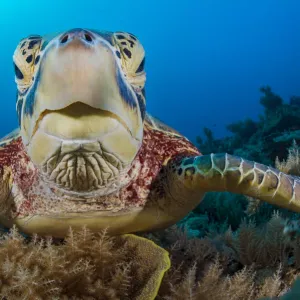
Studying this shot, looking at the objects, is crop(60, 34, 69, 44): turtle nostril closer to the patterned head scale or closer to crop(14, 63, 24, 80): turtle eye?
the patterned head scale

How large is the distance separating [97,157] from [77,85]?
47cm

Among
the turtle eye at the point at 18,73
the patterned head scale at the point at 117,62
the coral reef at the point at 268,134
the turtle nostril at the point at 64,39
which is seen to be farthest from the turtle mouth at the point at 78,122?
the coral reef at the point at 268,134

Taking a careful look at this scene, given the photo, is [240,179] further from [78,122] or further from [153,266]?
[78,122]

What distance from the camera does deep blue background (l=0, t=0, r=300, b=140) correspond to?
96.5m

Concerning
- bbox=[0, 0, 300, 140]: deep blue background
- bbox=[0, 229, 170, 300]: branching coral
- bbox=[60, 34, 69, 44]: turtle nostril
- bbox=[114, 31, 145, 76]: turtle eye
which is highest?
bbox=[0, 0, 300, 140]: deep blue background

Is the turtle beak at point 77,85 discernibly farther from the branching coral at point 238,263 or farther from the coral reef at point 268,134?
the coral reef at point 268,134

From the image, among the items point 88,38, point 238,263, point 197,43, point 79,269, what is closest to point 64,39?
point 88,38

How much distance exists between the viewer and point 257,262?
237 centimetres

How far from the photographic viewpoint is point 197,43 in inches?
4407

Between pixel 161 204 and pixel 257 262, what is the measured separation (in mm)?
750

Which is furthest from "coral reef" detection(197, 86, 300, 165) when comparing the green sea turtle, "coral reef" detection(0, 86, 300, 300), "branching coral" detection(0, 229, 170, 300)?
"branching coral" detection(0, 229, 170, 300)

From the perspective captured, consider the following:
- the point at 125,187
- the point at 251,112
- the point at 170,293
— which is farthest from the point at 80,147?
the point at 251,112

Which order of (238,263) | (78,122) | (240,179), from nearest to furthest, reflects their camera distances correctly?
(78,122) → (240,179) → (238,263)

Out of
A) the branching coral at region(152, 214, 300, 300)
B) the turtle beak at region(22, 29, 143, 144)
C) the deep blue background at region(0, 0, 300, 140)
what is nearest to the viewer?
the turtle beak at region(22, 29, 143, 144)
